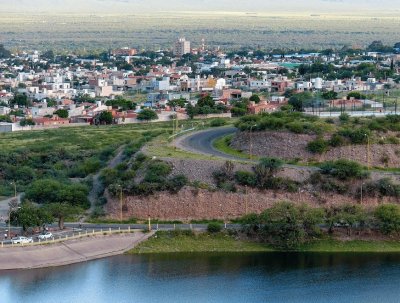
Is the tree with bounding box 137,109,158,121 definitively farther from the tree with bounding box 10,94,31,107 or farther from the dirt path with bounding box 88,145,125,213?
the dirt path with bounding box 88,145,125,213

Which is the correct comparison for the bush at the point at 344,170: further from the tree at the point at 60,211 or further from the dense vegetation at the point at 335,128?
the tree at the point at 60,211

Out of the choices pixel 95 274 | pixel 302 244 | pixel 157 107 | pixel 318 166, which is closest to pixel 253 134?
pixel 318 166

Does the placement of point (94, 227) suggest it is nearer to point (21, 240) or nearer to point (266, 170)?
point (21, 240)

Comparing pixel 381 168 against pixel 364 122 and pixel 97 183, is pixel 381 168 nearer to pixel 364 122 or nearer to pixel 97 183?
pixel 364 122

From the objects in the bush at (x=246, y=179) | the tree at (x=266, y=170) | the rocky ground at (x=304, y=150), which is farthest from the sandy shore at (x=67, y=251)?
the rocky ground at (x=304, y=150)

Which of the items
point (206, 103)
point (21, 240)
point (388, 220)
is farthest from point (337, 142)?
point (206, 103)
